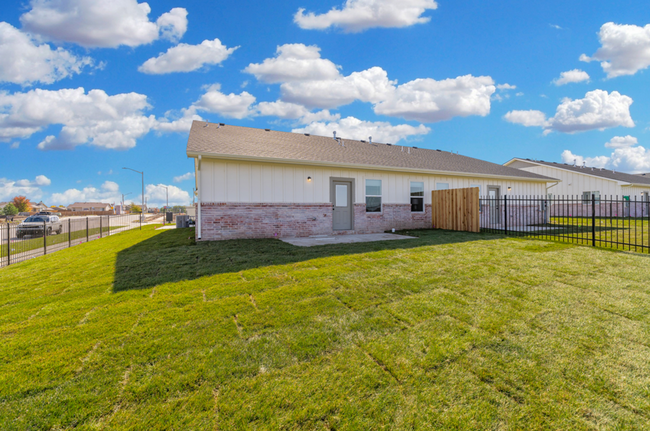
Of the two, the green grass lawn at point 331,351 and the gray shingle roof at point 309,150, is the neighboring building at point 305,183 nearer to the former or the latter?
the gray shingle roof at point 309,150

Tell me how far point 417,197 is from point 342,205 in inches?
165

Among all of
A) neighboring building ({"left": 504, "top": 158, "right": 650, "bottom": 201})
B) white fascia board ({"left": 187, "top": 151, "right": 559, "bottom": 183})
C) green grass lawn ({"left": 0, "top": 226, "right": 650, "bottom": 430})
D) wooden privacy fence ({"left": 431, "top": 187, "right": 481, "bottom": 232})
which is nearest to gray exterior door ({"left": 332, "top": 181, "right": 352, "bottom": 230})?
white fascia board ({"left": 187, "top": 151, "right": 559, "bottom": 183})

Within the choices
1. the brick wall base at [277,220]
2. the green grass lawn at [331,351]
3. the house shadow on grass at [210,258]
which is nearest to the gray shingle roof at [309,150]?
the brick wall base at [277,220]

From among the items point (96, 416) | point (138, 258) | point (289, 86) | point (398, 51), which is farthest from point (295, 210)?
point (289, 86)

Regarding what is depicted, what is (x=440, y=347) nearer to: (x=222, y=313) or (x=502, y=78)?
(x=222, y=313)

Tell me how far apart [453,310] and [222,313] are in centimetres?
287

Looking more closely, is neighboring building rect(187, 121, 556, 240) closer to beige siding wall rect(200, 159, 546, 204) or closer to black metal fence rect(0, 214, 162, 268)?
beige siding wall rect(200, 159, 546, 204)

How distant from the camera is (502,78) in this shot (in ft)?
43.7

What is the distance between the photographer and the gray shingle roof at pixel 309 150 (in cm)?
924

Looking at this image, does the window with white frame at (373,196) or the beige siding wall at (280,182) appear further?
the window with white frame at (373,196)

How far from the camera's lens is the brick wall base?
9.02 meters

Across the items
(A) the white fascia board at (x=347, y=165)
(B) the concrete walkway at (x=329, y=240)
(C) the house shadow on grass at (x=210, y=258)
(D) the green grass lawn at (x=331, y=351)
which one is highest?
(A) the white fascia board at (x=347, y=165)

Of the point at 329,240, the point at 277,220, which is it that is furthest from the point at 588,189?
the point at 277,220

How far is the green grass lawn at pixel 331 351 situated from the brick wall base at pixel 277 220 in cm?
431
